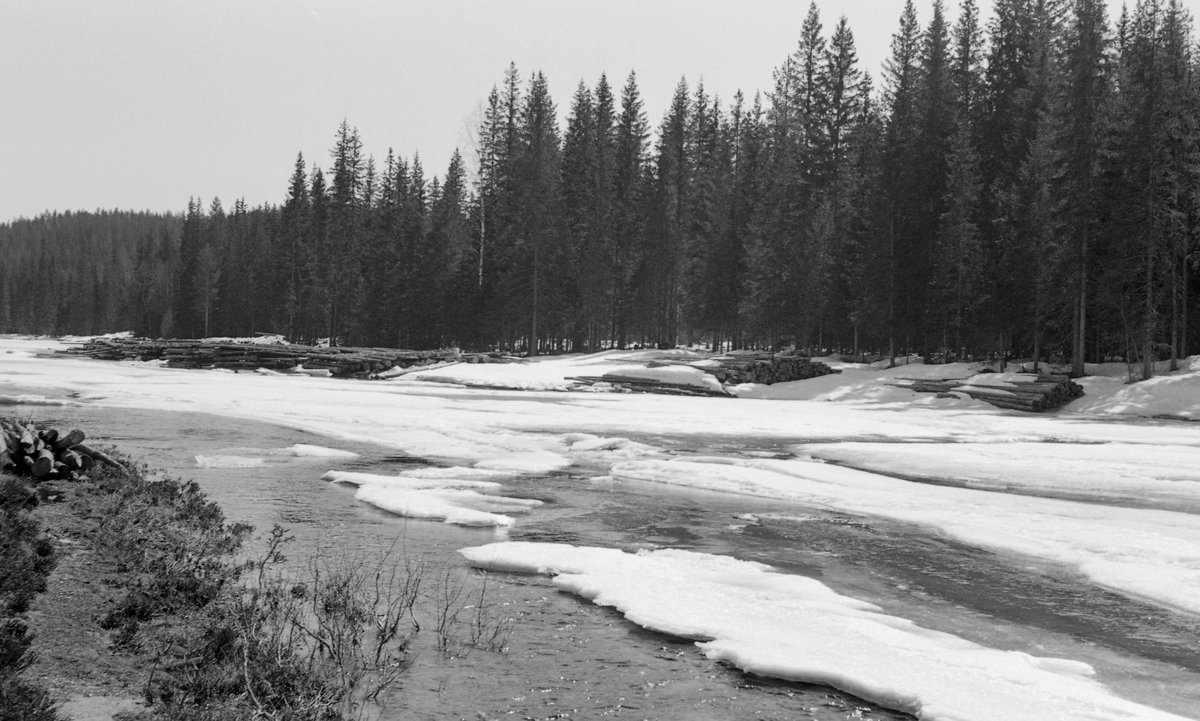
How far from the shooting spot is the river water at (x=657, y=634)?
5.44 metres

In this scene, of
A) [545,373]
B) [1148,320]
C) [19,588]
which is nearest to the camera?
[19,588]

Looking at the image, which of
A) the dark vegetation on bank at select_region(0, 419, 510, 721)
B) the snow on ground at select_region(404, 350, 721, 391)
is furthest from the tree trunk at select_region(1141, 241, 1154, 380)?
the dark vegetation on bank at select_region(0, 419, 510, 721)

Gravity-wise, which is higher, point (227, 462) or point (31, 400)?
point (31, 400)

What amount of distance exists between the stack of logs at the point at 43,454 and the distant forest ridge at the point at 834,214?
3573cm

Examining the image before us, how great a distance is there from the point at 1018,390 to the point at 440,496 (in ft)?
89.5

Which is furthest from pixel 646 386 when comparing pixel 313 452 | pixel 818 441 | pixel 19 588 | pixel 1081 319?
pixel 19 588

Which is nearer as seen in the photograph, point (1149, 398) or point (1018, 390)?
point (1149, 398)

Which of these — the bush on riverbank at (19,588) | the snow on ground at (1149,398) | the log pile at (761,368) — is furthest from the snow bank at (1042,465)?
the log pile at (761,368)

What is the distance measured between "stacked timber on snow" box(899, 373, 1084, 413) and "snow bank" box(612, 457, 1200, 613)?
1914 cm

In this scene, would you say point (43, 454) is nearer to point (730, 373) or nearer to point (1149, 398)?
point (730, 373)

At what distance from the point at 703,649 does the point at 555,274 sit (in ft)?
162

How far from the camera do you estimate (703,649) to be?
6.47m

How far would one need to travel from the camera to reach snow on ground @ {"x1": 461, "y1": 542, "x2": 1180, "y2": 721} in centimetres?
548

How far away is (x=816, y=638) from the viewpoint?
6625 millimetres
